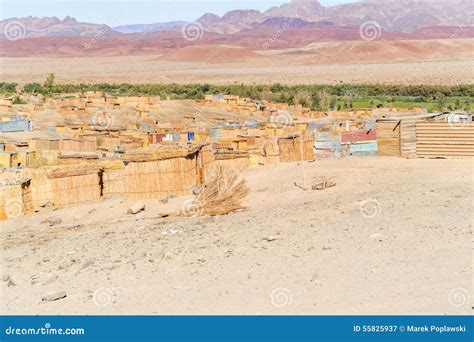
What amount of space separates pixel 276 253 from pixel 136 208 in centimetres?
581

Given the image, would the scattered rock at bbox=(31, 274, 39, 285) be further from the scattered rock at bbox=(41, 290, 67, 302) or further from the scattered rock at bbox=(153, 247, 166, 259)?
the scattered rock at bbox=(153, 247, 166, 259)

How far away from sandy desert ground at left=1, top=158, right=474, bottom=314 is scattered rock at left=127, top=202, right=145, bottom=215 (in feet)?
0.48

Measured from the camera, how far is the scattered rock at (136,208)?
17719 millimetres

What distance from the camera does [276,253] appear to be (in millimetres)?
12594

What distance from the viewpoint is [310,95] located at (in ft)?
203

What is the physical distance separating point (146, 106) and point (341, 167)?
28046mm

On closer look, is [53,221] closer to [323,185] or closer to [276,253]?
[323,185]

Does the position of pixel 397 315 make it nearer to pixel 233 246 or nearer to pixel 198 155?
pixel 233 246

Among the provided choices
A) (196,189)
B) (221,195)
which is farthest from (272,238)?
(196,189)

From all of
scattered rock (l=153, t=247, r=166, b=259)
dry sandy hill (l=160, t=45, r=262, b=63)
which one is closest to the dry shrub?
scattered rock (l=153, t=247, r=166, b=259)

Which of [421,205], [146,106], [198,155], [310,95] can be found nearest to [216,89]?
[310,95]

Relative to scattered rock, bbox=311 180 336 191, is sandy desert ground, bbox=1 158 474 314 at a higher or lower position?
lower

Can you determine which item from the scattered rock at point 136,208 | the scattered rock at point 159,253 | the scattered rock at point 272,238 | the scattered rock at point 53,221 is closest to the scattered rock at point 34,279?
the scattered rock at point 159,253

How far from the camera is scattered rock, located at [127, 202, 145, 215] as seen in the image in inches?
698
